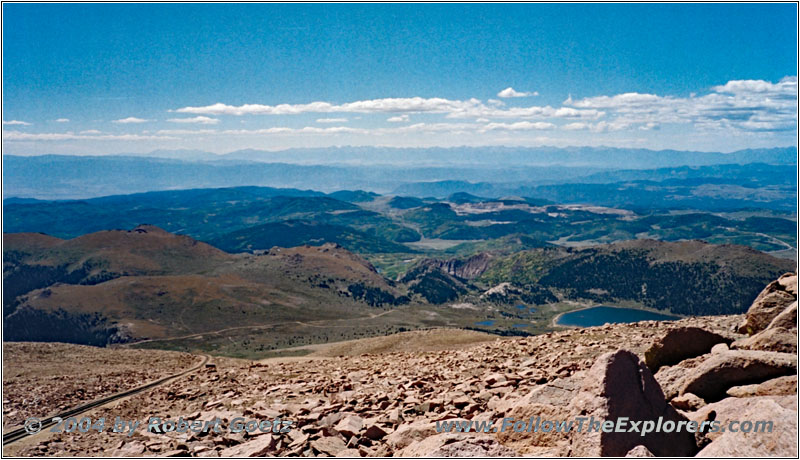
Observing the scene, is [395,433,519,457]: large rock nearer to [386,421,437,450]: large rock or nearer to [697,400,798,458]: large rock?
[386,421,437,450]: large rock

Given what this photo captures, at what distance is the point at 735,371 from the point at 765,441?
463 centimetres

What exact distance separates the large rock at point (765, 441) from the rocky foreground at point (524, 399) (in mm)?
23

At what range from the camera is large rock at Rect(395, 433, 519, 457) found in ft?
39.9

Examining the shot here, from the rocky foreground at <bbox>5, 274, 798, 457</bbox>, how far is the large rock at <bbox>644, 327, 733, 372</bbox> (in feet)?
0.12

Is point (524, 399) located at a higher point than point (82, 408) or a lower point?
higher

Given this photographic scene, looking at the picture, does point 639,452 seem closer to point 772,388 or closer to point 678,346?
point 772,388

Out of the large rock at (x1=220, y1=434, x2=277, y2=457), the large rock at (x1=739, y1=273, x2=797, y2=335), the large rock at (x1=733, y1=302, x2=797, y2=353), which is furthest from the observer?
the large rock at (x1=739, y1=273, x2=797, y2=335)

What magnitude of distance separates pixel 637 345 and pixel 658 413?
1446cm

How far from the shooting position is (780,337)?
683 inches

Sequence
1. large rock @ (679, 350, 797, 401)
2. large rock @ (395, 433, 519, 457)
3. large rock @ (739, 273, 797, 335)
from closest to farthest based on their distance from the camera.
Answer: large rock @ (395, 433, 519, 457), large rock @ (679, 350, 797, 401), large rock @ (739, 273, 797, 335)

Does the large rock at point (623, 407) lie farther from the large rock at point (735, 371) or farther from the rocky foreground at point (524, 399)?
the large rock at point (735, 371)

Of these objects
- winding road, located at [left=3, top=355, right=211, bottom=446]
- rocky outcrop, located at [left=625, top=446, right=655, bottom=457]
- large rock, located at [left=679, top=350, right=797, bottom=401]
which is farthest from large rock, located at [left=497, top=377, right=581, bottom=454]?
winding road, located at [left=3, top=355, right=211, bottom=446]

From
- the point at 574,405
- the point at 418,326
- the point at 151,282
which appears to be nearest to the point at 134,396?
the point at 574,405

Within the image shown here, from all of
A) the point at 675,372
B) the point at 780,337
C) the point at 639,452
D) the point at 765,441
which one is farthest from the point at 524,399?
the point at 780,337
